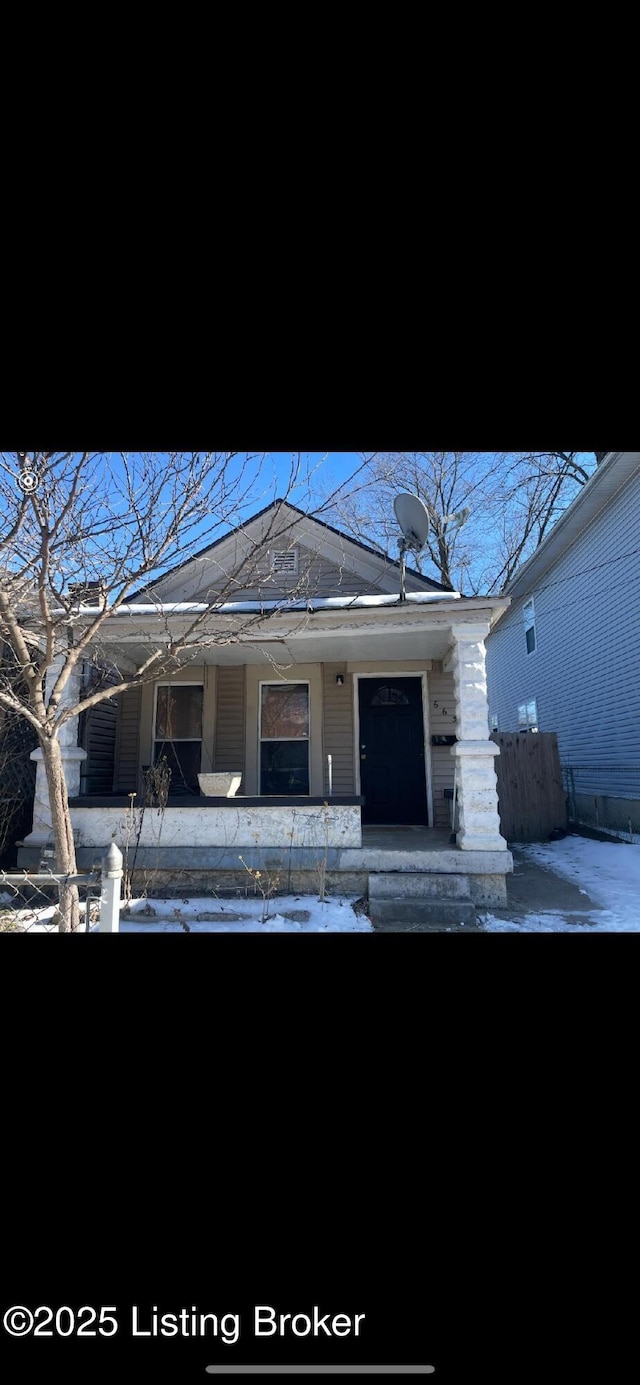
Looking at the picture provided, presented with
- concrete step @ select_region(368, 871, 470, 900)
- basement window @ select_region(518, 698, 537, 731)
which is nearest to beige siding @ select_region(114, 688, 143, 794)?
concrete step @ select_region(368, 871, 470, 900)

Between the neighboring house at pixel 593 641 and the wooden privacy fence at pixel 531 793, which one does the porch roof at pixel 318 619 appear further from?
the wooden privacy fence at pixel 531 793

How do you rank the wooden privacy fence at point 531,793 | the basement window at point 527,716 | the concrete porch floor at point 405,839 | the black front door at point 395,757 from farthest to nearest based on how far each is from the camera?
the basement window at point 527,716, the wooden privacy fence at point 531,793, the black front door at point 395,757, the concrete porch floor at point 405,839

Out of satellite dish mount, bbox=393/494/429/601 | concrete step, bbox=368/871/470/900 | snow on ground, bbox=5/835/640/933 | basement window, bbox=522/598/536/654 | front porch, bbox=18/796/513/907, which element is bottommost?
snow on ground, bbox=5/835/640/933

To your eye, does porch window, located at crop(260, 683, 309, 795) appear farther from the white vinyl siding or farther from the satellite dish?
the white vinyl siding

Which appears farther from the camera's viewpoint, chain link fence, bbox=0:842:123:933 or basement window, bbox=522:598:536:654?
basement window, bbox=522:598:536:654

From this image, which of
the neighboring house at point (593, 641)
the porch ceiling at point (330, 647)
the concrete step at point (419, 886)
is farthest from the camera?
the neighboring house at point (593, 641)

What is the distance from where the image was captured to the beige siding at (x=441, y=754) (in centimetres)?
783

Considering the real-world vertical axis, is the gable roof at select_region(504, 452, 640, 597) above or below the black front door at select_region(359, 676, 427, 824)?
above

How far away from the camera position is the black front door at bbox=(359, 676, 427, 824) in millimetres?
8031

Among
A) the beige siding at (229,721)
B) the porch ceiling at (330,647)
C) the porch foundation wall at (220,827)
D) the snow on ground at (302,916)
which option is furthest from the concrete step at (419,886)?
the beige siding at (229,721)

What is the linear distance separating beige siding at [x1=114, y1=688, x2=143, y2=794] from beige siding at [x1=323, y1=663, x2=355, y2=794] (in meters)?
2.52

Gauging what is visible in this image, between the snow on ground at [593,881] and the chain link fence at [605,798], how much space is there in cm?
42
